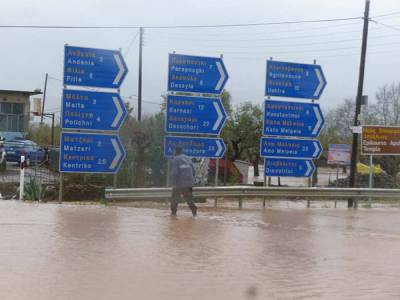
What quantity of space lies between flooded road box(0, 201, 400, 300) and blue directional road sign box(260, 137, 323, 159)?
11.8 ft

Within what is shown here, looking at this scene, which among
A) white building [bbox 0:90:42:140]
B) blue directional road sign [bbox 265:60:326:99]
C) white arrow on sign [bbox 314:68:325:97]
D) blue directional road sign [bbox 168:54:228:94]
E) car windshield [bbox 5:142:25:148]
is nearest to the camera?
blue directional road sign [bbox 168:54:228:94]

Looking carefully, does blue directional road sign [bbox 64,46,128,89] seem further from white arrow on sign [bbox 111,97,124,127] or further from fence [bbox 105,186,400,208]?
fence [bbox 105,186,400,208]

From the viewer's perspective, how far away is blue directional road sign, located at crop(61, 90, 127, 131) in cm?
1543

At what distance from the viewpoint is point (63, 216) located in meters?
13.0

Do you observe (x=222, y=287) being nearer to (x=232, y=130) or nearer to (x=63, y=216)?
(x=63, y=216)

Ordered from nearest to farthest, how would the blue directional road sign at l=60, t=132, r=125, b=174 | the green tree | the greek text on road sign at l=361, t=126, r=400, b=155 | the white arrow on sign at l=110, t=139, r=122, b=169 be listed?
the blue directional road sign at l=60, t=132, r=125, b=174 < the white arrow on sign at l=110, t=139, r=122, b=169 < the greek text on road sign at l=361, t=126, r=400, b=155 < the green tree

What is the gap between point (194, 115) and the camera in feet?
55.3

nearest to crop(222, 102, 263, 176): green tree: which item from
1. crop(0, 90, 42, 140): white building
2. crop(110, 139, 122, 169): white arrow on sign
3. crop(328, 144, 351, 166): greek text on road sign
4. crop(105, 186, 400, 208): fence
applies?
crop(328, 144, 351, 166): greek text on road sign

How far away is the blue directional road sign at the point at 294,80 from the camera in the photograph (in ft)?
58.3

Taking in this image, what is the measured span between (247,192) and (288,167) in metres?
2.00

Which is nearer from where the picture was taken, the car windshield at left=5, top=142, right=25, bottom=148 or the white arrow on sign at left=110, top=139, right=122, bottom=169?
the white arrow on sign at left=110, top=139, right=122, bottom=169

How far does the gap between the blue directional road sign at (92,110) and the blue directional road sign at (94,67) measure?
0.29 meters

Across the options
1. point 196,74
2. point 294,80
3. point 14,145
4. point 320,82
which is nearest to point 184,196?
point 196,74

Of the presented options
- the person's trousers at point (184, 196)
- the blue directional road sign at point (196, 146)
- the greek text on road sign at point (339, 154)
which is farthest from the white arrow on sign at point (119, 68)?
the greek text on road sign at point (339, 154)
